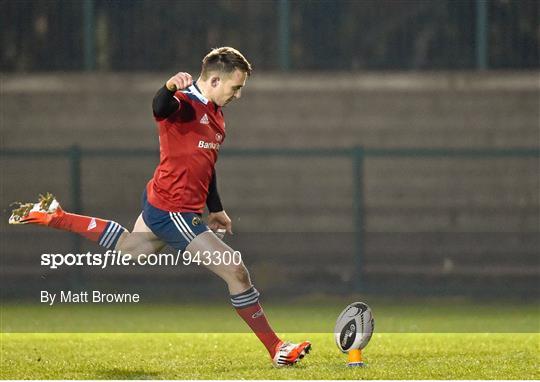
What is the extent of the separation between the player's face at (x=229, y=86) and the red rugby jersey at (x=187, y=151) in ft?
0.24

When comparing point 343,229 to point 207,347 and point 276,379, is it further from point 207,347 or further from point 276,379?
point 276,379

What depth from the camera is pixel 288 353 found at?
7.73m

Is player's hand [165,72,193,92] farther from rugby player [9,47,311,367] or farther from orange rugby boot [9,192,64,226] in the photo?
orange rugby boot [9,192,64,226]

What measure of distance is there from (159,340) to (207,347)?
2.19 feet

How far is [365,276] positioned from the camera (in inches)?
597

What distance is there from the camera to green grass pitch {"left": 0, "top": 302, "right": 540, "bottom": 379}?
7711mm

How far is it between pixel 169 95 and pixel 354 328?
66.8 inches

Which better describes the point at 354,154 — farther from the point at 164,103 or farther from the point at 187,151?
the point at 164,103

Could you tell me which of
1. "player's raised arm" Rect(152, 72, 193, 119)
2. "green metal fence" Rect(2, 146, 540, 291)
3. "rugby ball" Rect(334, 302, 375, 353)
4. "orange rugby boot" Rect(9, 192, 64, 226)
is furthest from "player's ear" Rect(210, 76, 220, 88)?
"green metal fence" Rect(2, 146, 540, 291)

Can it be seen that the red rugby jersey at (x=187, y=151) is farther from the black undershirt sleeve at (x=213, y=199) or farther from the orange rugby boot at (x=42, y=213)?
the orange rugby boot at (x=42, y=213)

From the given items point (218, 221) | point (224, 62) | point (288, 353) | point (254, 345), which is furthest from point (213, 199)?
point (254, 345)

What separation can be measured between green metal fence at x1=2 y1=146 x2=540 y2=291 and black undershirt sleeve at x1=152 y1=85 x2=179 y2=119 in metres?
7.40

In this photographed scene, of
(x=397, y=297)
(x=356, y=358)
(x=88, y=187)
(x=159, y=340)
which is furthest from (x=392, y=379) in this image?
(x=88, y=187)

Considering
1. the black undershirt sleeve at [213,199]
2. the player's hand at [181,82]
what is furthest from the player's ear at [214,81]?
the black undershirt sleeve at [213,199]
